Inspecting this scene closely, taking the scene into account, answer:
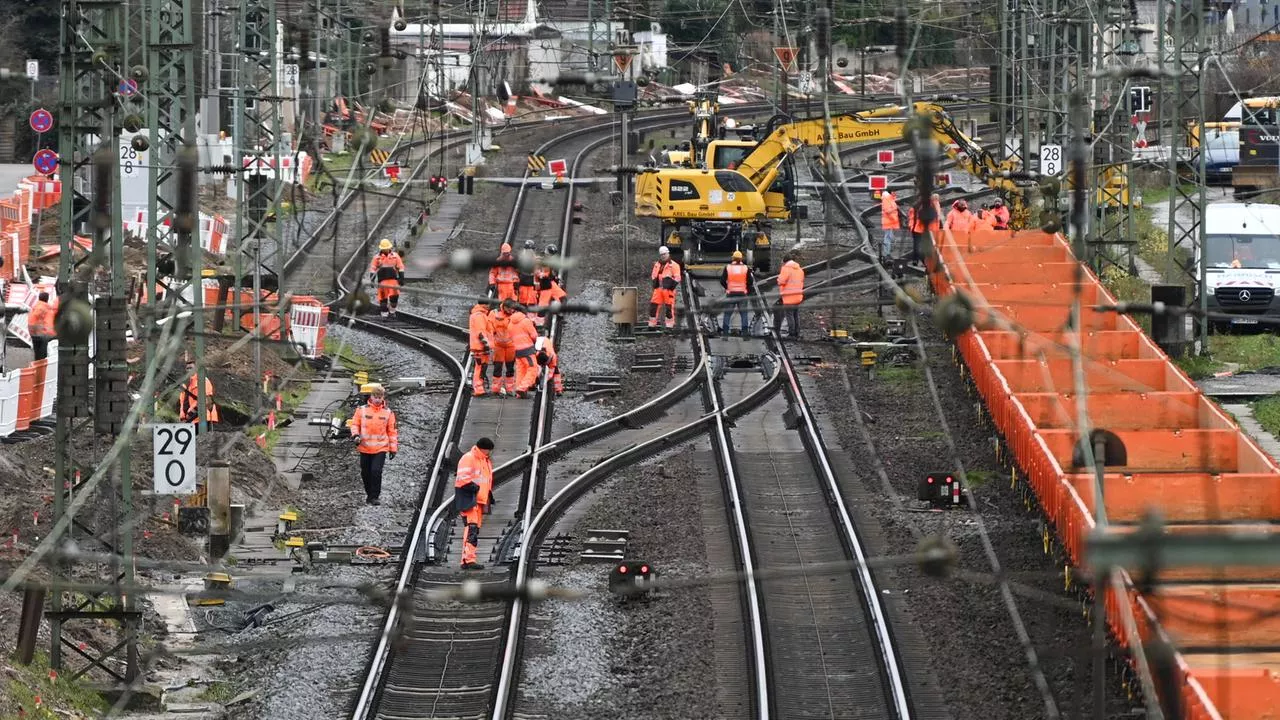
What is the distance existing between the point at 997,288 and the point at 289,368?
32.5 feet

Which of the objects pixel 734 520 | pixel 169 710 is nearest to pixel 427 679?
pixel 169 710

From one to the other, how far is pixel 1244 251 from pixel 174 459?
20133 mm

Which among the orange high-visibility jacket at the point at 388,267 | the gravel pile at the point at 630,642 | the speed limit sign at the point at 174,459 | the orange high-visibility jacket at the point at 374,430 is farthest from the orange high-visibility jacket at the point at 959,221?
the speed limit sign at the point at 174,459

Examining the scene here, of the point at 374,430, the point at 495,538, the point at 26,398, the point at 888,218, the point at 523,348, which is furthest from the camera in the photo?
the point at 888,218

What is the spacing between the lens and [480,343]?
24828mm

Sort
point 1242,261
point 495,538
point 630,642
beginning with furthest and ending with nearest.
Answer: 1. point 1242,261
2. point 495,538
3. point 630,642

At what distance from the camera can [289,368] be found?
2650cm

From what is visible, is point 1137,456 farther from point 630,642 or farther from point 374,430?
point 374,430

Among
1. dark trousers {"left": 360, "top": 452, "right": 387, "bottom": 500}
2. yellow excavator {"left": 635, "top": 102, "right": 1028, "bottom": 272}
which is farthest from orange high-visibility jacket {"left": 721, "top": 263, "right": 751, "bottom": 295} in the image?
dark trousers {"left": 360, "top": 452, "right": 387, "bottom": 500}

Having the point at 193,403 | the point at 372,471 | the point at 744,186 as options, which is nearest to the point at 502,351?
the point at 193,403

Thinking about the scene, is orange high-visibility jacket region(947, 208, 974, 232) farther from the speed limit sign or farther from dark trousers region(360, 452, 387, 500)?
the speed limit sign

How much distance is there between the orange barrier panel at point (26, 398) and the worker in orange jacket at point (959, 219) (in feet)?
50.2

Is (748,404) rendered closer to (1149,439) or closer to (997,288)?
(997,288)

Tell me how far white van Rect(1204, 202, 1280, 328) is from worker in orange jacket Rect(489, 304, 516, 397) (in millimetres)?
10963
